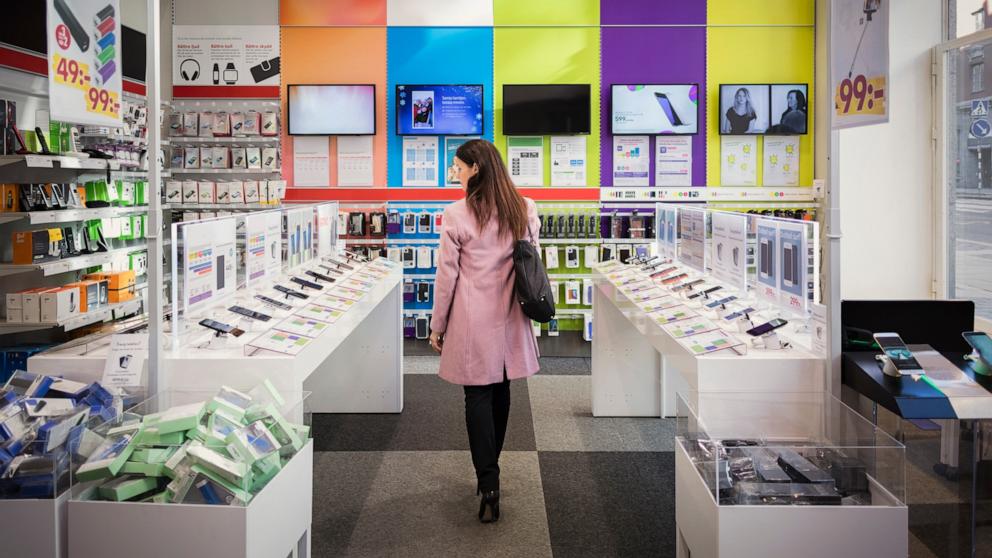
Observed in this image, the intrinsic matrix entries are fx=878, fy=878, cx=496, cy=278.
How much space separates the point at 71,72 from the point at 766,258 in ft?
9.51

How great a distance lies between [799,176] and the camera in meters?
8.57

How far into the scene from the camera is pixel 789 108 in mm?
8438

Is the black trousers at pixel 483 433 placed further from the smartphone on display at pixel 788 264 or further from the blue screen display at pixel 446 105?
the blue screen display at pixel 446 105

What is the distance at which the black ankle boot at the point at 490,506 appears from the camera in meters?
3.81

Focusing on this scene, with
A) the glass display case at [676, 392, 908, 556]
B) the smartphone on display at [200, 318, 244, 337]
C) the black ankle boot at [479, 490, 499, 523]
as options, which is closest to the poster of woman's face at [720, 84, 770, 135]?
the black ankle boot at [479, 490, 499, 523]

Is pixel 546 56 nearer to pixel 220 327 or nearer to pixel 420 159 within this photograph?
pixel 420 159

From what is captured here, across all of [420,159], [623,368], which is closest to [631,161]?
[420,159]

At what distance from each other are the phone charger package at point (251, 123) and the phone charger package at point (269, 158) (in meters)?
0.21

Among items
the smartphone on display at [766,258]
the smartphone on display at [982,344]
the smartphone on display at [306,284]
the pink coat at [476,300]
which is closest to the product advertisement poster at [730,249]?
the smartphone on display at [766,258]

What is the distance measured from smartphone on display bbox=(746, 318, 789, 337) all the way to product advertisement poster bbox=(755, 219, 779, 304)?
412mm

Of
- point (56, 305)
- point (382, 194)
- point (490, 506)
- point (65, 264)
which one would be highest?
point (382, 194)

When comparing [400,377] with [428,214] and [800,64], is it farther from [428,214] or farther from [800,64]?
[800,64]

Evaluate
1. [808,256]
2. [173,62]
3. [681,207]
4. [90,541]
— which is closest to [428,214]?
[173,62]

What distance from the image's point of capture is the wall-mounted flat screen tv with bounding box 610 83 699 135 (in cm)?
841
